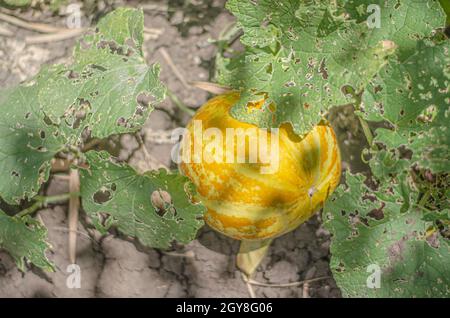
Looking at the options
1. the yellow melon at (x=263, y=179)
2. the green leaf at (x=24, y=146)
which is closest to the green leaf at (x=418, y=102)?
the yellow melon at (x=263, y=179)

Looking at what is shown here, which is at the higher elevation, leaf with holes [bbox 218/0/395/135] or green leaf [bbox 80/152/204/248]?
leaf with holes [bbox 218/0/395/135]

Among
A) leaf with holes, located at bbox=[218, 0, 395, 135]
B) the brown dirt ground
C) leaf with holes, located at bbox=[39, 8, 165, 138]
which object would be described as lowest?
the brown dirt ground

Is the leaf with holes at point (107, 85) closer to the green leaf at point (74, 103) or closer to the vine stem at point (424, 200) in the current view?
the green leaf at point (74, 103)

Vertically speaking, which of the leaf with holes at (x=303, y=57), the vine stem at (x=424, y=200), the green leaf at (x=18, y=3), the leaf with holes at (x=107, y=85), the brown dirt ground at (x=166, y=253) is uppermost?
the leaf with holes at (x=303, y=57)

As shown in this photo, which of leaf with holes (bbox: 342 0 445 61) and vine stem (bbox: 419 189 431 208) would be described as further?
vine stem (bbox: 419 189 431 208)

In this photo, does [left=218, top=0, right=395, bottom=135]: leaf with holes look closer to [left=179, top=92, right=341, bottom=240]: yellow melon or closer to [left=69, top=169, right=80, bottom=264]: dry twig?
[left=179, top=92, right=341, bottom=240]: yellow melon

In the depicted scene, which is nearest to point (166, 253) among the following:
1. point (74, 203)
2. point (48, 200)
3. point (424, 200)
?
point (74, 203)

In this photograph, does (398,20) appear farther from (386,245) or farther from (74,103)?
(74,103)

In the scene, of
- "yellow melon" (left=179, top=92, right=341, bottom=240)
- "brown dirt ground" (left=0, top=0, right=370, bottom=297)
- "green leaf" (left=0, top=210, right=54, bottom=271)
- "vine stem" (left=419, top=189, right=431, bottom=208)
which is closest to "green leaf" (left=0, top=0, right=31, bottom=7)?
"brown dirt ground" (left=0, top=0, right=370, bottom=297)
